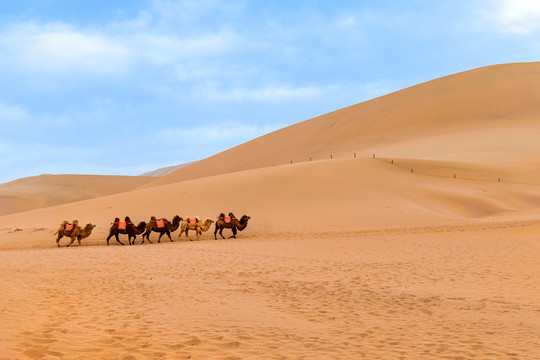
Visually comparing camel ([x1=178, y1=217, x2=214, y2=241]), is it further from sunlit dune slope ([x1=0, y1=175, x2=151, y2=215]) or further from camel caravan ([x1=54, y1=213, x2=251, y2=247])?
sunlit dune slope ([x1=0, y1=175, x2=151, y2=215])

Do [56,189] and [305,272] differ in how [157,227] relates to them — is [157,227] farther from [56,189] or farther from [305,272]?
[56,189]

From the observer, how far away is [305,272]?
13000 millimetres

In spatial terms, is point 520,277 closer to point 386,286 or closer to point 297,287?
point 386,286

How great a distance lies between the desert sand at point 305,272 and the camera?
6.51 metres

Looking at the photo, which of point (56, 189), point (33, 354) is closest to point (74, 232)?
point (33, 354)

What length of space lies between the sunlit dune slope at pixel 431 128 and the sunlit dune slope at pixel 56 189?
2149 centimetres

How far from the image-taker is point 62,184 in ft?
312

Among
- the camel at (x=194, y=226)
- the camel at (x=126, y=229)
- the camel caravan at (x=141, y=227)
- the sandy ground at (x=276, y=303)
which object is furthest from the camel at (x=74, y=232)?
the camel at (x=194, y=226)

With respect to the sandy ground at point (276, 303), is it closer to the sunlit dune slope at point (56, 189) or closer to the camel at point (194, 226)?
the camel at point (194, 226)

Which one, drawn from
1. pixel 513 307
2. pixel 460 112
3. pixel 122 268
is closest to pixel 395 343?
pixel 513 307

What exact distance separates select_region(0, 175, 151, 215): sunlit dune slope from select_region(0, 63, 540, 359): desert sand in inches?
2009

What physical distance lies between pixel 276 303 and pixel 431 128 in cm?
5500

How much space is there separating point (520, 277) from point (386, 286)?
12.5 ft

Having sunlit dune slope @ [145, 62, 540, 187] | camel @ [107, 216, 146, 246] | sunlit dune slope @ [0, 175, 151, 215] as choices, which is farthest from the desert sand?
sunlit dune slope @ [0, 175, 151, 215]
